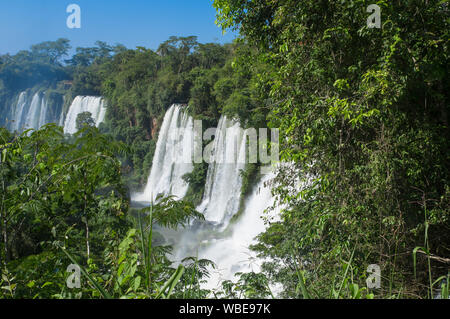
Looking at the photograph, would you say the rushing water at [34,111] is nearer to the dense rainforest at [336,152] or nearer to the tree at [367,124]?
the dense rainforest at [336,152]

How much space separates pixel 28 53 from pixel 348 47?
51.3 metres

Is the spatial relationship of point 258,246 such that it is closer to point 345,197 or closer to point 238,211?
point 345,197

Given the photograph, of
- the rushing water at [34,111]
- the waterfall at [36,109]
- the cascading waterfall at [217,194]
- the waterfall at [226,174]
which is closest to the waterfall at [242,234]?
the cascading waterfall at [217,194]

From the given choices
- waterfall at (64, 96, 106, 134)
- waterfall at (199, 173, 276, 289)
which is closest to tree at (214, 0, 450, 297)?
waterfall at (199, 173, 276, 289)

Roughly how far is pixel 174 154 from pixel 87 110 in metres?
15.6

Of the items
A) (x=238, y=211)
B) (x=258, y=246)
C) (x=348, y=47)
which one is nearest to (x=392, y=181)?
(x=348, y=47)

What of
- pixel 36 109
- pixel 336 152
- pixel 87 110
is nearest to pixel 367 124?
pixel 336 152

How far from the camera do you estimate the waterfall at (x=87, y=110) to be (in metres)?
32.9

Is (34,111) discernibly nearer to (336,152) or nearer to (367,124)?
(336,152)

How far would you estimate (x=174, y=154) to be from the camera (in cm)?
2292

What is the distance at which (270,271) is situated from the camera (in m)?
6.11

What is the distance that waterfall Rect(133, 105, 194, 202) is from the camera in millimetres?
21922

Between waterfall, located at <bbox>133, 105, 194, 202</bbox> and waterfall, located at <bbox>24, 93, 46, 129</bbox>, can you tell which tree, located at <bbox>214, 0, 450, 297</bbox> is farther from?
waterfall, located at <bbox>24, 93, 46, 129</bbox>
